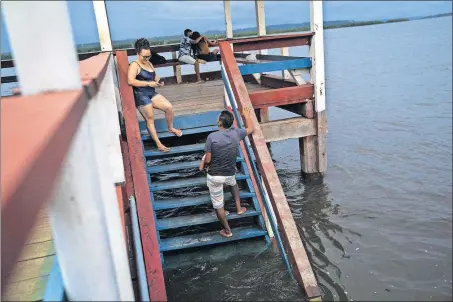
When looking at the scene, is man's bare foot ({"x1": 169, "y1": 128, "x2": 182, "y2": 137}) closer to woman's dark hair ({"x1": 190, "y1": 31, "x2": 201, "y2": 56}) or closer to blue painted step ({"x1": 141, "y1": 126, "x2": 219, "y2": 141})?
blue painted step ({"x1": 141, "y1": 126, "x2": 219, "y2": 141})

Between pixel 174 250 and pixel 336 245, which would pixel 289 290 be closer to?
pixel 174 250

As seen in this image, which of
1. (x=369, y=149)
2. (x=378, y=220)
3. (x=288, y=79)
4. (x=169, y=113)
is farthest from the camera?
(x=369, y=149)

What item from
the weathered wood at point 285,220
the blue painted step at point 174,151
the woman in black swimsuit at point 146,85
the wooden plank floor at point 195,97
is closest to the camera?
the weathered wood at point 285,220

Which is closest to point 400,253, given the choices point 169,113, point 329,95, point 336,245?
point 336,245

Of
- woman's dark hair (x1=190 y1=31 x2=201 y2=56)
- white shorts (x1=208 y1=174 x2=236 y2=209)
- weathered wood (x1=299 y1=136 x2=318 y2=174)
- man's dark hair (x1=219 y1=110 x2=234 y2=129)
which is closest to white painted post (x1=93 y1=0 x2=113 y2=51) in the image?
man's dark hair (x1=219 y1=110 x2=234 y2=129)

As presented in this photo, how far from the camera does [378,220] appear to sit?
24.2 ft

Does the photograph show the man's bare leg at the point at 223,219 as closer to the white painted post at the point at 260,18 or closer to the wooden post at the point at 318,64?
the wooden post at the point at 318,64

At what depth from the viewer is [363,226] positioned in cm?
711

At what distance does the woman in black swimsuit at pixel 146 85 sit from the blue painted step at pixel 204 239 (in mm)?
1222

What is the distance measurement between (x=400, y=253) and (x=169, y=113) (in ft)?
13.9

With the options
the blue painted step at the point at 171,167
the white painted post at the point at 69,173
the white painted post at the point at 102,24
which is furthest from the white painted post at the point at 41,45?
the white painted post at the point at 102,24

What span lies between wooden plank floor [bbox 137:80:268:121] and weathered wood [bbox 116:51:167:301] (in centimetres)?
126

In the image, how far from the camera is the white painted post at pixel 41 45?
92cm

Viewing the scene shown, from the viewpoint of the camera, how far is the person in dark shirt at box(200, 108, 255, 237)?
437 centimetres
